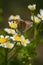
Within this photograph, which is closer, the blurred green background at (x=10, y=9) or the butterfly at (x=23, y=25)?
the butterfly at (x=23, y=25)

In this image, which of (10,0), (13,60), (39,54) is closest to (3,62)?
(13,60)

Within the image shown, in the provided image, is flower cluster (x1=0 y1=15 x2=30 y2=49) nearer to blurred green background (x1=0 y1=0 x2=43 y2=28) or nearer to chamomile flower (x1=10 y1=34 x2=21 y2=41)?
chamomile flower (x1=10 y1=34 x2=21 y2=41)

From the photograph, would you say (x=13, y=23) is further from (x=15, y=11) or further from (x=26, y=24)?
(x=15, y=11)

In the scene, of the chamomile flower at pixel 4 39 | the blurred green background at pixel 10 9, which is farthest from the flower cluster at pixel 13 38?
the blurred green background at pixel 10 9

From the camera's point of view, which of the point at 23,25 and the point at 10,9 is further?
the point at 10,9

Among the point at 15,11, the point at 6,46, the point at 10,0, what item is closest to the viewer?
the point at 6,46

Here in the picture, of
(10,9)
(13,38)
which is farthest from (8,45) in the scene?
(10,9)

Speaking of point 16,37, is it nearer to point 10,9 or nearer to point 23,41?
point 23,41

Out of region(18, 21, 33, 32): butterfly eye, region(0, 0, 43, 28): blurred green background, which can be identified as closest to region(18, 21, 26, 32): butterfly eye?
region(18, 21, 33, 32): butterfly eye

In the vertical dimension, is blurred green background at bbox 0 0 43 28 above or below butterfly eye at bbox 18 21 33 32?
above

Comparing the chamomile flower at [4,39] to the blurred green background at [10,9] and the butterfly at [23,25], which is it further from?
the blurred green background at [10,9]

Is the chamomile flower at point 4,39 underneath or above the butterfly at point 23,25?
underneath
